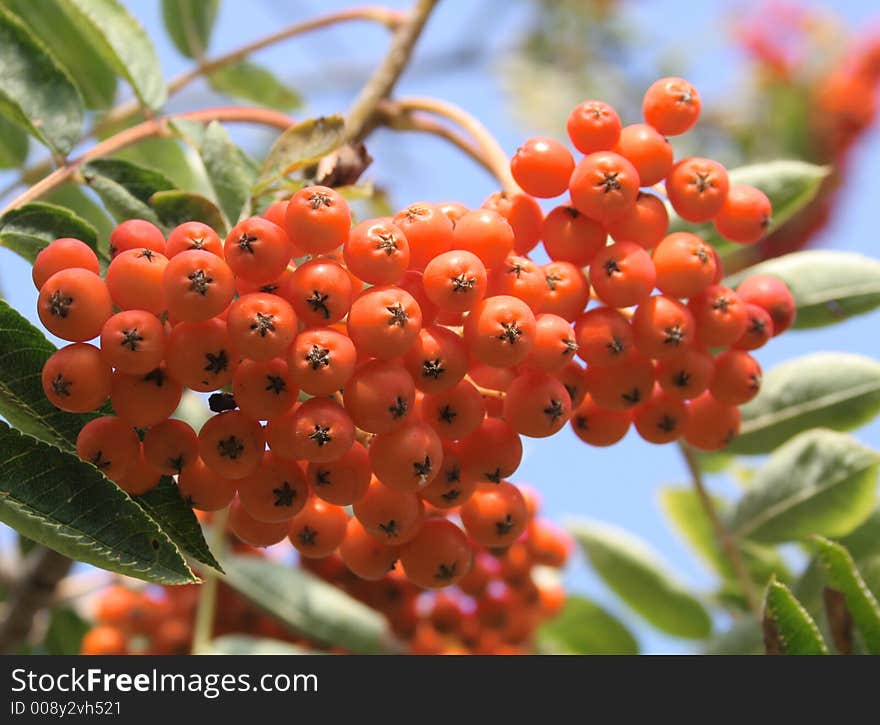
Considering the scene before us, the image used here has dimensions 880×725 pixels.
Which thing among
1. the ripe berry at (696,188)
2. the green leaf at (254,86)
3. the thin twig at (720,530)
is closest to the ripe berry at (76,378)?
the ripe berry at (696,188)

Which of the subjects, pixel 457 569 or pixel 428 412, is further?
pixel 457 569

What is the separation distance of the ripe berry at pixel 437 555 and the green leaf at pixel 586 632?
4.77ft

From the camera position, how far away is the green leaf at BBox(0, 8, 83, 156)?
2.11 meters

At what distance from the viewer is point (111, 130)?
2.78m

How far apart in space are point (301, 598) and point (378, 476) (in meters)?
1.13

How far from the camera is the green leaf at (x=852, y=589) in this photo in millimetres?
2008

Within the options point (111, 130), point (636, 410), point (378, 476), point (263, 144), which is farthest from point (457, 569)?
point (263, 144)

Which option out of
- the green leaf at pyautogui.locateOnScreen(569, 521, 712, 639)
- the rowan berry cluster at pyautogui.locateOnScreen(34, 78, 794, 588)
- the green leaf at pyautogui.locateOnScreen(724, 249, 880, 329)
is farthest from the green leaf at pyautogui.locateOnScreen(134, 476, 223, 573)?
the green leaf at pyautogui.locateOnScreen(569, 521, 712, 639)

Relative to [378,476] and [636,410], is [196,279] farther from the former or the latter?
[636,410]

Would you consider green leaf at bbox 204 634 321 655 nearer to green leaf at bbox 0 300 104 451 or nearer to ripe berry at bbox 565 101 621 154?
green leaf at bbox 0 300 104 451

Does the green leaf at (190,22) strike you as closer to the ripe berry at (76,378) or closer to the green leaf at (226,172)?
the green leaf at (226,172)

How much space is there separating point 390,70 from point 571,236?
3.01 ft

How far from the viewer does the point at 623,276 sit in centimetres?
185
